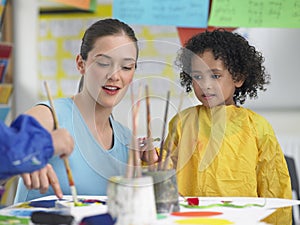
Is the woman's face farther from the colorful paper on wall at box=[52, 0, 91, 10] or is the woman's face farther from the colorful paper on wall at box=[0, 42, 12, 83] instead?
the colorful paper on wall at box=[0, 42, 12, 83]

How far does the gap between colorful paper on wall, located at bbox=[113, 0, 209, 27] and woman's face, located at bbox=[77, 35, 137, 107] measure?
132 centimetres

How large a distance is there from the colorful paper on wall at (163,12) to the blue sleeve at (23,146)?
165 centimetres

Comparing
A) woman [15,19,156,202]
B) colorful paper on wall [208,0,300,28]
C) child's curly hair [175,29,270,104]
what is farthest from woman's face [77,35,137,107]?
colorful paper on wall [208,0,300,28]

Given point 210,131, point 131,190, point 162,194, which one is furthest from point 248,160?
point 131,190

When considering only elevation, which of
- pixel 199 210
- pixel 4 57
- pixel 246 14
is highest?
pixel 246 14

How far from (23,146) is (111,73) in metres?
0.25

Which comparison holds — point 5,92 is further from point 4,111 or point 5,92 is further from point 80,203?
point 80,203

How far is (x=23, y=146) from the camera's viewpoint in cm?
92

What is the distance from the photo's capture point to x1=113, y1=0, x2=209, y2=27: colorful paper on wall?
2529 millimetres

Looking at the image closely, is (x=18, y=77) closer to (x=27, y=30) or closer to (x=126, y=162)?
(x=27, y=30)

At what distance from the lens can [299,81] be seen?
2.76 metres

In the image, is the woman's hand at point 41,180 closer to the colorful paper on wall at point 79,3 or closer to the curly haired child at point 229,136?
the curly haired child at point 229,136

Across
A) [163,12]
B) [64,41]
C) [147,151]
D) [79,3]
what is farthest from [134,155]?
[64,41]

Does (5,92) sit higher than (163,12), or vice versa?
(163,12)
